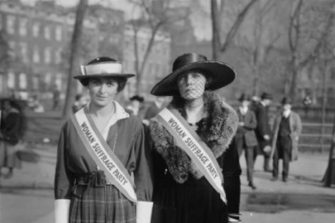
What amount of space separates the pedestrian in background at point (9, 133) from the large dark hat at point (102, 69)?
7163 mm

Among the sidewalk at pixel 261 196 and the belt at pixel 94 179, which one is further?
the sidewalk at pixel 261 196

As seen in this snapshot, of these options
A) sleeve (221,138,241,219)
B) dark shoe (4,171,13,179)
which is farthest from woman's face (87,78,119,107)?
dark shoe (4,171,13,179)

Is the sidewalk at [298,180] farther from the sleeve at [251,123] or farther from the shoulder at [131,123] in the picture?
the shoulder at [131,123]

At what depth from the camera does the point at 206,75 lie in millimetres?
3287

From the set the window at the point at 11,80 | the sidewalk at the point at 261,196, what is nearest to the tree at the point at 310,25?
the sidewalk at the point at 261,196

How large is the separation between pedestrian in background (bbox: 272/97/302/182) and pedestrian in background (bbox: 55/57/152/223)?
305 inches

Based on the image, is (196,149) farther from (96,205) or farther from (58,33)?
(58,33)

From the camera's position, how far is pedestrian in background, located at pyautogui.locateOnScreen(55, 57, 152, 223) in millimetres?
2766

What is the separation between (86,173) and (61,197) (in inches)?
8.2

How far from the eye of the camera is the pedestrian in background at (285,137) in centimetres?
1023

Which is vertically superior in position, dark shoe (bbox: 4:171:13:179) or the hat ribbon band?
the hat ribbon band

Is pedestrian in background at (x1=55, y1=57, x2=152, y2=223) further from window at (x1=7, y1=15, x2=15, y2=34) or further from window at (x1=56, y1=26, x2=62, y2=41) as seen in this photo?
window at (x1=56, y1=26, x2=62, y2=41)

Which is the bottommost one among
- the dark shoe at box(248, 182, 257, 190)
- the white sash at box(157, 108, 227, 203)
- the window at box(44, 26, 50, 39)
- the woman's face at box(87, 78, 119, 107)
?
the dark shoe at box(248, 182, 257, 190)

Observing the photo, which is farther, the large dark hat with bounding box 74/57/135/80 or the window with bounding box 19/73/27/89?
the window with bounding box 19/73/27/89
